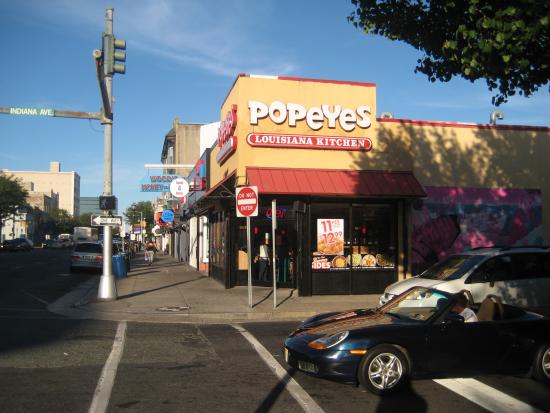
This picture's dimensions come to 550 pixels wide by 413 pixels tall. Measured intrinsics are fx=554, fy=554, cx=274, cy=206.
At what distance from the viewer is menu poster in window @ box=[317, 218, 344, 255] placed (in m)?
16.8

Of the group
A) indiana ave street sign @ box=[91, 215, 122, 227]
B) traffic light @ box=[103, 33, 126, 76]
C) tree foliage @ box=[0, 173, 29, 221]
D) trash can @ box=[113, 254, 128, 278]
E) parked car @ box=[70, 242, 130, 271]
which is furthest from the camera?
tree foliage @ box=[0, 173, 29, 221]

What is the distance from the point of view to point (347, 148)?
1705cm

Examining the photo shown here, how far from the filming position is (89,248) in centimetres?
2795

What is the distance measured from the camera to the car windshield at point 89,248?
91.1 feet

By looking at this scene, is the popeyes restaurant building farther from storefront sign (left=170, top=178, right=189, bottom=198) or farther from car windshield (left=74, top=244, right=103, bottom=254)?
car windshield (left=74, top=244, right=103, bottom=254)

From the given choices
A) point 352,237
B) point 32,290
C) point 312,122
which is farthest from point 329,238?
point 32,290

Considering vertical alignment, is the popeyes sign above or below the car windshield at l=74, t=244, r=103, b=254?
above

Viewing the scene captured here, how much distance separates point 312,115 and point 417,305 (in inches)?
403

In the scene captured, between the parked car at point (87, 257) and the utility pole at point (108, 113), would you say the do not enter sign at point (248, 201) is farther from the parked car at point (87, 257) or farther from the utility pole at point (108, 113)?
the parked car at point (87, 257)

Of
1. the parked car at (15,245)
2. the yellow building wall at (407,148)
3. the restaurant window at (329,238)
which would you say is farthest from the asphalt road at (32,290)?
the parked car at (15,245)

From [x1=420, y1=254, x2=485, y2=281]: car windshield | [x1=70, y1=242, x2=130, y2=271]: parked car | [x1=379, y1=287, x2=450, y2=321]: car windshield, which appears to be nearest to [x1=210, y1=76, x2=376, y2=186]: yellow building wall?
[x1=420, y1=254, x2=485, y2=281]: car windshield

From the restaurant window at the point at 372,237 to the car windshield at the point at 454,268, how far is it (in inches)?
189

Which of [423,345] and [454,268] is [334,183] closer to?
[454,268]

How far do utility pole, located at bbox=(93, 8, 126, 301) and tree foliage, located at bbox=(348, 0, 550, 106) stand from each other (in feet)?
19.8
